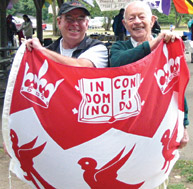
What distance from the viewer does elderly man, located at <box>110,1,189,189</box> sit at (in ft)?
8.18

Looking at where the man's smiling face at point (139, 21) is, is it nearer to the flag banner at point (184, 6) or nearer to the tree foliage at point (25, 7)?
the flag banner at point (184, 6)

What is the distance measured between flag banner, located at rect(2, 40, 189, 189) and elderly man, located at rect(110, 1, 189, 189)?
2.9 inches

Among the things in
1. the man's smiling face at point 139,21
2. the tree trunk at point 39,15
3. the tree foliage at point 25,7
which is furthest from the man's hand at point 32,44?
the tree foliage at point 25,7

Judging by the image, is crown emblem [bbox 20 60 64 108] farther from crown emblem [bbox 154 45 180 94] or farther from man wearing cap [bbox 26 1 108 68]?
crown emblem [bbox 154 45 180 94]

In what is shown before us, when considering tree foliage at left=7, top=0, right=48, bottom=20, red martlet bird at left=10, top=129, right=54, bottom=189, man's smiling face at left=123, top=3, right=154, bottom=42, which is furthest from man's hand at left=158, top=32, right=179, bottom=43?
tree foliage at left=7, top=0, right=48, bottom=20

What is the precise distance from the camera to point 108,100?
92.0 inches

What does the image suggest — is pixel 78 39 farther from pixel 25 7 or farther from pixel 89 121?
pixel 25 7

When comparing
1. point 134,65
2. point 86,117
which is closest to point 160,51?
point 134,65

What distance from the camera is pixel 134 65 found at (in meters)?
2.39

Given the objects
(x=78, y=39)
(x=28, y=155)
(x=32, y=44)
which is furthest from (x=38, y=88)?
(x=78, y=39)

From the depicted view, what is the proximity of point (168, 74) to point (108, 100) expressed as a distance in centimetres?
45

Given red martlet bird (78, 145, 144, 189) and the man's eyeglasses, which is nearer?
red martlet bird (78, 145, 144, 189)

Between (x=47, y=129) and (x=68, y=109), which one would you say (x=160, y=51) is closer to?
(x=68, y=109)

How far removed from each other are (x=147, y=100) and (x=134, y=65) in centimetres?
22
